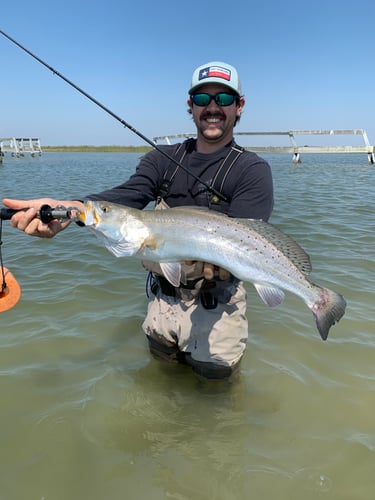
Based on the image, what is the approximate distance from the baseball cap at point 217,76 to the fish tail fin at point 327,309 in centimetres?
214

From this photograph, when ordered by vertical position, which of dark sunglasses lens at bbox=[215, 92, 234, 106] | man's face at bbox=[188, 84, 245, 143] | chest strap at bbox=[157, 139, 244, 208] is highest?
dark sunglasses lens at bbox=[215, 92, 234, 106]

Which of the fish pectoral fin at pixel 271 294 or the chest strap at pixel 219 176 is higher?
the chest strap at pixel 219 176

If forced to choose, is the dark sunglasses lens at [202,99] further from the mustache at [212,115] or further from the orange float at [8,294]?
the orange float at [8,294]

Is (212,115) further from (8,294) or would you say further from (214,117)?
(8,294)

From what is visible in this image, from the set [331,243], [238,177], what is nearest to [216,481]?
[238,177]

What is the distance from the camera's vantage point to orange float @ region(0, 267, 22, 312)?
3.23 m

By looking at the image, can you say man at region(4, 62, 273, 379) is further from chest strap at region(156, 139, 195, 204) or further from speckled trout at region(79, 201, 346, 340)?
speckled trout at region(79, 201, 346, 340)

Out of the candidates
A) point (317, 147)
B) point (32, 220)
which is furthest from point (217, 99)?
point (317, 147)

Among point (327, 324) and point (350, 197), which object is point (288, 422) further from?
point (350, 197)

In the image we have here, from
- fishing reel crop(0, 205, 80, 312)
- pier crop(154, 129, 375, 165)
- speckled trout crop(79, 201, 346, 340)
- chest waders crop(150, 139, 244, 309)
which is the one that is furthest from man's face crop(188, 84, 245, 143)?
pier crop(154, 129, 375, 165)

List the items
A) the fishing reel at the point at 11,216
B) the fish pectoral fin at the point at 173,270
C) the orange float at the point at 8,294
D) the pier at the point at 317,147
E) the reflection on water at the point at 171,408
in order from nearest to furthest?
1. the fishing reel at the point at 11,216
2. the reflection on water at the point at 171,408
3. the fish pectoral fin at the point at 173,270
4. the orange float at the point at 8,294
5. the pier at the point at 317,147

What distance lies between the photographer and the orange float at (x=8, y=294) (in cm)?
323

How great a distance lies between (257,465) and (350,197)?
48.6 feet

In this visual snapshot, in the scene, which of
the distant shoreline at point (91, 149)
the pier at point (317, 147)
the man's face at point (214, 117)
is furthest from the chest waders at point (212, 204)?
the distant shoreline at point (91, 149)
